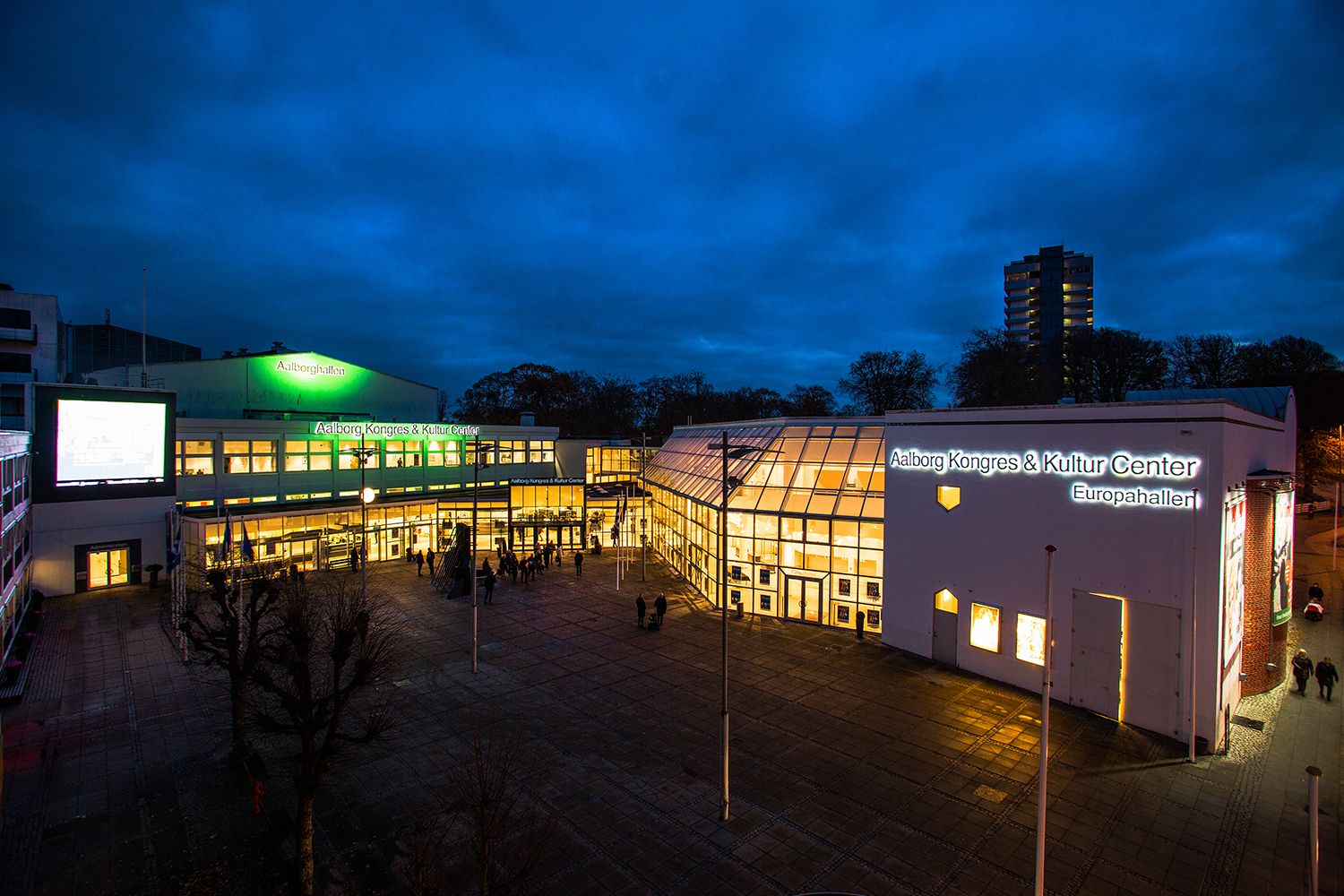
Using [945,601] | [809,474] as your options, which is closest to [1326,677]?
[945,601]

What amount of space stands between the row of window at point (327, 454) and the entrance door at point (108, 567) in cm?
533

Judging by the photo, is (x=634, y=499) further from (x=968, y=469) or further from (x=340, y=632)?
(x=340, y=632)

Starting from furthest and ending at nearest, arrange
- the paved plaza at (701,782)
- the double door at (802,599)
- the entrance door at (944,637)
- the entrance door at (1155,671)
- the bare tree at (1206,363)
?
the bare tree at (1206,363) < the double door at (802,599) < the entrance door at (944,637) < the entrance door at (1155,671) < the paved plaza at (701,782)

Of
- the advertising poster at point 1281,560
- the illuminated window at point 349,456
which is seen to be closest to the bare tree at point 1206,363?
the advertising poster at point 1281,560

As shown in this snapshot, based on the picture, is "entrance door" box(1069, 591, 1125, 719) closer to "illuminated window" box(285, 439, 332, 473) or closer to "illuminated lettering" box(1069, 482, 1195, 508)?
"illuminated lettering" box(1069, 482, 1195, 508)

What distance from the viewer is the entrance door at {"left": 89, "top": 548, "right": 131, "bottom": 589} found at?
33156 mm

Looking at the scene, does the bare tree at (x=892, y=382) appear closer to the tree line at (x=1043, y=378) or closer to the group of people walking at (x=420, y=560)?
the tree line at (x=1043, y=378)

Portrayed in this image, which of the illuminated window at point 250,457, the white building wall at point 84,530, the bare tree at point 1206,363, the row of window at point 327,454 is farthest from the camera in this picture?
the bare tree at point 1206,363

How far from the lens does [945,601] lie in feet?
73.3

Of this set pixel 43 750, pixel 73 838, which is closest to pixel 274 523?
pixel 43 750

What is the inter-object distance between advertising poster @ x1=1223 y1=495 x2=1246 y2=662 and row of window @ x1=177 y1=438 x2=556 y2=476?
2851 centimetres

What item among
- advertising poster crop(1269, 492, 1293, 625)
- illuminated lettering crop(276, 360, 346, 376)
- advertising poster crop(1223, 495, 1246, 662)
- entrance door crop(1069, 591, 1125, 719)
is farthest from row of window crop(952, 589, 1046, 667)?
illuminated lettering crop(276, 360, 346, 376)

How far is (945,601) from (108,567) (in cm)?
4326

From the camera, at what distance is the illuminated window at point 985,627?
20797 millimetres
